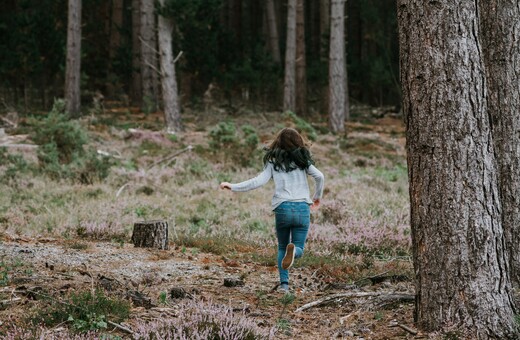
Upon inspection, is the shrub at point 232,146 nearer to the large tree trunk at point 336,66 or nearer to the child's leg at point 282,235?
the large tree trunk at point 336,66

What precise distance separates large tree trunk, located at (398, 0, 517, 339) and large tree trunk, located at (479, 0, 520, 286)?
3.36ft

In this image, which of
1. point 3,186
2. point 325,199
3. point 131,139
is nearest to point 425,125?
point 325,199

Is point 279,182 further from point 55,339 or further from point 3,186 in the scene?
point 3,186

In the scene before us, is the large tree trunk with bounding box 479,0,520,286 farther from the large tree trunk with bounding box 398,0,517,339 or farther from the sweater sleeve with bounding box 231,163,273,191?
the sweater sleeve with bounding box 231,163,273,191

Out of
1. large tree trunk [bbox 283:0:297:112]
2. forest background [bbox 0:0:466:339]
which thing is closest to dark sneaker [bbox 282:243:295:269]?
forest background [bbox 0:0:466:339]

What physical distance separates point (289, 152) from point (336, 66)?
1776 centimetres

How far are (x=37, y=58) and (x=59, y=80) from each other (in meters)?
8.49

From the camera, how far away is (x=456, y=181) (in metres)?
4.55

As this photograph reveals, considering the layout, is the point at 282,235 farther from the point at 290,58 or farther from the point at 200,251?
the point at 290,58

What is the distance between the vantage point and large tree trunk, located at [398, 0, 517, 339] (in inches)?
179

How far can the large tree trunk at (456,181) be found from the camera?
454cm

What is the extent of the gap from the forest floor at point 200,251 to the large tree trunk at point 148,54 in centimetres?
826

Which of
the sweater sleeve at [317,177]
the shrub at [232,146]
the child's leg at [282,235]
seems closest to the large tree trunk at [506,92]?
the sweater sleeve at [317,177]

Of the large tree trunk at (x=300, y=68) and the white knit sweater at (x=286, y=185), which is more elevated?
the large tree trunk at (x=300, y=68)
